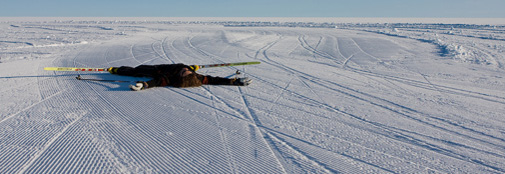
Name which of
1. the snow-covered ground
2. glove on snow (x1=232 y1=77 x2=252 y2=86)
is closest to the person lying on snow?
glove on snow (x1=232 y1=77 x2=252 y2=86)

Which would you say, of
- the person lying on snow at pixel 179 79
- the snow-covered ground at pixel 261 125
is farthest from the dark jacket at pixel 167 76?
the snow-covered ground at pixel 261 125

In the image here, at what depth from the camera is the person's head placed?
6.37 m

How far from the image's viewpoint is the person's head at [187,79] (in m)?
6.37

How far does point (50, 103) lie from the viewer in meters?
5.38

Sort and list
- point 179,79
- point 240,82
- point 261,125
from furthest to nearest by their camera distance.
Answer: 1. point 240,82
2. point 179,79
3. point 261,125

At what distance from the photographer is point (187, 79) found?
6379 millimetres

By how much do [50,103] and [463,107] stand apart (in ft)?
25.9

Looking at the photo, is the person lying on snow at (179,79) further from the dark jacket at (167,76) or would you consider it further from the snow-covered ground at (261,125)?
the snow-covered ground at (261,125)

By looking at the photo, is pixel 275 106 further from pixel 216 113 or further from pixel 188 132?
pixel 188 132

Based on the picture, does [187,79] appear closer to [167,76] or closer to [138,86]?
[167,76]

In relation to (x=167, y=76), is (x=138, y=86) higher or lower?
lower

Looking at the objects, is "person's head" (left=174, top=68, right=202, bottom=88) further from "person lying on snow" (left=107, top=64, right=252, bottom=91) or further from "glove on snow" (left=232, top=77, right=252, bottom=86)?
"glove on snow" (left=232, top=77, right=252, bottom=86)

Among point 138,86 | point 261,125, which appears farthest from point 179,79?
point 261,125

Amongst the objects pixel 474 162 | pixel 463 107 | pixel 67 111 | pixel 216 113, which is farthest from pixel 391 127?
pixel 67 111
